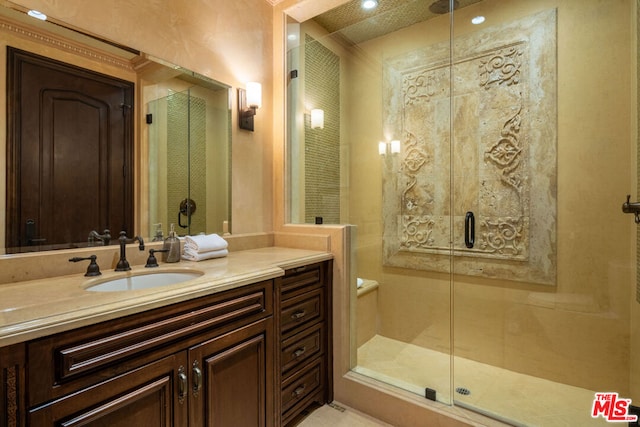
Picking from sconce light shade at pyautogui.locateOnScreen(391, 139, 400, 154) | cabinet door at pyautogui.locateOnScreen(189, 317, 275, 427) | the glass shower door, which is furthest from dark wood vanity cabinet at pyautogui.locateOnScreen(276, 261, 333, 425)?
sconce light shade at pyautogui.locateOnScreen(391, 139, 400, 154)

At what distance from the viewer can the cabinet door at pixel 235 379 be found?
45.0 inches

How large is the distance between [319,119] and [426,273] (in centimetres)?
161

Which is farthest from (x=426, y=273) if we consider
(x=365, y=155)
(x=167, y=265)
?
(x=167, y=265)

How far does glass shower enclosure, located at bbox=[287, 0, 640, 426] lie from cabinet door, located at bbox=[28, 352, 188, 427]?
1.25m

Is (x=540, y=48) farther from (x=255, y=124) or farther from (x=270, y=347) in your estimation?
(x=270, y=347)

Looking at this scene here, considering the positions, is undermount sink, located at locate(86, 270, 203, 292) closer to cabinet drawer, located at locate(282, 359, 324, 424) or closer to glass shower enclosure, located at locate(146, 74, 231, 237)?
glass shower enclosure, located at locate(146, 74, 231, 237)

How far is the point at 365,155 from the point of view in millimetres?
2881

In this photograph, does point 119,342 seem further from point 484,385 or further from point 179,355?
point 484,385

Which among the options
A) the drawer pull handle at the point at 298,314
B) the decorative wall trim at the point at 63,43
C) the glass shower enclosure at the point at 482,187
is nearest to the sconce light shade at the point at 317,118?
the glass shower enclosure at the point at 482,187

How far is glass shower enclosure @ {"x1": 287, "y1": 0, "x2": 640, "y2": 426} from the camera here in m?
2.03

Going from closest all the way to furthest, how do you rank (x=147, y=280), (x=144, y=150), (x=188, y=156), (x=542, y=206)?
(x=147, y=280), (x=144, y=150), (x=188, y=156), (x=542, y=206)

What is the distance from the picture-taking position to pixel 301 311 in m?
1.76

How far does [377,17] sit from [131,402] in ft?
9.68

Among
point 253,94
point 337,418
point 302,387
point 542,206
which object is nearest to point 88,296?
point 302,387
